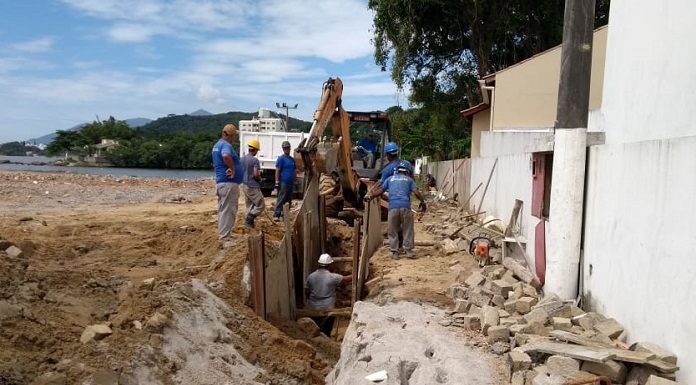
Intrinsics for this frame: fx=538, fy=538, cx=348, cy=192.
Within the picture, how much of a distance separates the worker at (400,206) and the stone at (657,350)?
4.82m

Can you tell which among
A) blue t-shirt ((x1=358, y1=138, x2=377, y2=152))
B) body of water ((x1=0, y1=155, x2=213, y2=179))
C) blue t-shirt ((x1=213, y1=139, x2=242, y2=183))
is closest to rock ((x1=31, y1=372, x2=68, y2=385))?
blue t-shirt ((x1=213, y1=139, x2=242, y2=183))

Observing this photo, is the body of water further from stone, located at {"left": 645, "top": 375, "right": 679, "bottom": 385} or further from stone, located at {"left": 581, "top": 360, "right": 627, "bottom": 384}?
stone, located at {"left": 645, "top": 375, "right": 679, "bottom": 385}

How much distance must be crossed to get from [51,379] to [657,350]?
13.6 feet

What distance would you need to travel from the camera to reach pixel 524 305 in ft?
17.6

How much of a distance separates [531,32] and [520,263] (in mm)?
17985

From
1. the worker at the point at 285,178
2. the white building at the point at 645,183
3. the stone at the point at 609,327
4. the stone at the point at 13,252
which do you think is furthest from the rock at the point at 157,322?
the worker at the point at 285,178

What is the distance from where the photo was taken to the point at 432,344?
5027mm

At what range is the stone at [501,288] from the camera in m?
5.88

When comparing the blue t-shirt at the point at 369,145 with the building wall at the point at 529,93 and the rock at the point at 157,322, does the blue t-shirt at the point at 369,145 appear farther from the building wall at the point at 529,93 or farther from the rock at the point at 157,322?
the rock at the point at 157,322

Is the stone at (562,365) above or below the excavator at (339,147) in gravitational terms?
below

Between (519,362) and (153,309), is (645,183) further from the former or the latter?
(153,309)

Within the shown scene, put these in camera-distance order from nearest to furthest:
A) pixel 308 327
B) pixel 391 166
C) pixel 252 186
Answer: pixel 308 327 < pixel 391 166 < pixel 252 186

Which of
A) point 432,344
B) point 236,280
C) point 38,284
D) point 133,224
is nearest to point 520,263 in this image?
point 432,344

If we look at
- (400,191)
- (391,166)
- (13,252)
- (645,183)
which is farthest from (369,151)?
(645,183)
